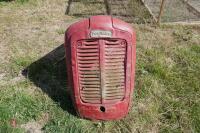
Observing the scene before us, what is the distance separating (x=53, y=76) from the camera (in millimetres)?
4883

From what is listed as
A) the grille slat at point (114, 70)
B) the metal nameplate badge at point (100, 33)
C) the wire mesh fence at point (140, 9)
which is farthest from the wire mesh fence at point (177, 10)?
the metal nameplate badge at point (100, 33)

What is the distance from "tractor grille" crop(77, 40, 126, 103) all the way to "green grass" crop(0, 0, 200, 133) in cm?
38

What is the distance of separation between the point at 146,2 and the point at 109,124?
3.93 meters

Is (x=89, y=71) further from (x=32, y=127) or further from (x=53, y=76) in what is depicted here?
(x=53, y=76)

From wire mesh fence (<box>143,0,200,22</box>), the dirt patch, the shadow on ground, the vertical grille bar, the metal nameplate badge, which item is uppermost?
the metal nameplate badge

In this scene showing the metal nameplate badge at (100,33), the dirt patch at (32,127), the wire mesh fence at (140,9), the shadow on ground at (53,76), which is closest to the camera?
the metal nameplate badge at (100,33)

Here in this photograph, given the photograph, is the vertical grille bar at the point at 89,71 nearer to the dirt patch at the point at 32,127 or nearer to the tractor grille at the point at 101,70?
the tractor grille at the point at 101,70

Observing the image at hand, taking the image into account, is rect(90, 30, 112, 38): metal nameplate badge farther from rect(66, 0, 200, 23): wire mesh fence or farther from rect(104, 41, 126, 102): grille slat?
rect(66, 0, 200, 23): wire mesh fence

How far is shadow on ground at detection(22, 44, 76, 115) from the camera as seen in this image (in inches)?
174

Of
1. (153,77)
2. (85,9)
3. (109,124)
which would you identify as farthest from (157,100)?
(85,9)

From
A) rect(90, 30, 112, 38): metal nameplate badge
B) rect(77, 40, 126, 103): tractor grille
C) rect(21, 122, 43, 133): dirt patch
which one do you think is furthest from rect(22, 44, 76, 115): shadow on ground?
rect(90, 30, 112, 38): metal nameplate badge

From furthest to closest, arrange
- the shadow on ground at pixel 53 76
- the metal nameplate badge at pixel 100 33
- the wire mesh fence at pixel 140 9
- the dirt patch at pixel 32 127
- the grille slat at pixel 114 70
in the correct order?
the wire mesh fence at pixel 140 9, the shadow on ground at pixel 53 76, the dirt patch at pixel 32 127, the grille slat at pixel 114 70, the metal nameplate badge at pixel 100 33

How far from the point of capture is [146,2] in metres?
7.37

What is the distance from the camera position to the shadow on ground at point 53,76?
443 cm
